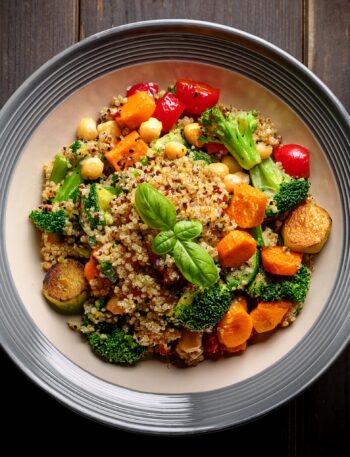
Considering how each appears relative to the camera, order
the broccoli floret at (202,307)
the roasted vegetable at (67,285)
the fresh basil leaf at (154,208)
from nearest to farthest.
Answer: the fresh basil leaf at (154,208), the broccoli floret at (202,307), the roasted vegetable at (67,285)

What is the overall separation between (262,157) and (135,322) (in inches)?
42.8

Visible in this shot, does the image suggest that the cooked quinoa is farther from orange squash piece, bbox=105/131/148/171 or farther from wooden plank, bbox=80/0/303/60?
wooden plank, bbox=80/0/303/60

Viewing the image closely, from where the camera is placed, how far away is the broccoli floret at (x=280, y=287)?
282 centimetres

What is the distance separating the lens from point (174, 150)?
2828 mm

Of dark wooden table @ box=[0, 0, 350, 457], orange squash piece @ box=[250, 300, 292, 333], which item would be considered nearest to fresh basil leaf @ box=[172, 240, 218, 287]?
orange squash piece @ box=[250, 300, 292, 333]

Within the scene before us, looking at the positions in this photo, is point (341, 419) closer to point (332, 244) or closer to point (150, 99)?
point (332, 244)

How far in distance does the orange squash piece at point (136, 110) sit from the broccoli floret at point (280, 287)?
1021 mm

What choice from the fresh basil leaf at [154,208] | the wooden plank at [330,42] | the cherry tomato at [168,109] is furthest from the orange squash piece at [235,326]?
the wooden plank at [330,42]

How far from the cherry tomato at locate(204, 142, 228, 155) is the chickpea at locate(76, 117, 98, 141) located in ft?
1.98

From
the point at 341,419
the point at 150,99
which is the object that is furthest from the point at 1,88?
the point at 341,419

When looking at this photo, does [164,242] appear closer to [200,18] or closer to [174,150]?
[174,150]

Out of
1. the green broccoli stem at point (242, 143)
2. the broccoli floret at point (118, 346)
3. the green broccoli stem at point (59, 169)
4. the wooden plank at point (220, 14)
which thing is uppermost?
the wooden plank at point (220, 14)

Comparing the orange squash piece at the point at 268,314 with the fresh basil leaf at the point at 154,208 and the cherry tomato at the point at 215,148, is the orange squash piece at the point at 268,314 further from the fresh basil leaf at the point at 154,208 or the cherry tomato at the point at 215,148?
the cherry tomato at the point at 215,148

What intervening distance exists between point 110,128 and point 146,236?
65cm
